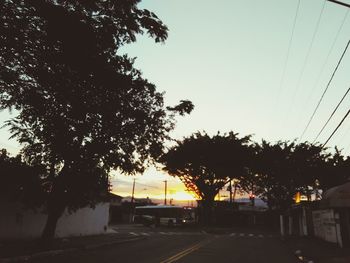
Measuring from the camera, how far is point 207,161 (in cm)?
6141

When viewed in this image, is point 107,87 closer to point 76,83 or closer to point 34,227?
point 76,83

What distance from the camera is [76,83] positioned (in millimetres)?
12406

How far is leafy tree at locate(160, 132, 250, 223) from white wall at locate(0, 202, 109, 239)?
24679 mm

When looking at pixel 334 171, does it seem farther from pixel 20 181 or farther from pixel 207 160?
pixel 20 181

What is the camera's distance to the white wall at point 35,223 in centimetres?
2611

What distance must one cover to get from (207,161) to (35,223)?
35.3 m

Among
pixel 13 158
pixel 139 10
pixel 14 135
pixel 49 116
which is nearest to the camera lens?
pixel 139 10

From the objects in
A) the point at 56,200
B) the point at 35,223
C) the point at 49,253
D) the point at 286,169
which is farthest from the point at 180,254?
the point at 286,169

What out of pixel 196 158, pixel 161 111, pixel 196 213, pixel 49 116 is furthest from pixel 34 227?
pixel 196 213

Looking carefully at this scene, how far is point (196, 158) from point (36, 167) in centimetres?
3883

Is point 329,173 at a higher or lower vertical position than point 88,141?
higher

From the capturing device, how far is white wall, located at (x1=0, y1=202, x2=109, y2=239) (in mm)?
26109

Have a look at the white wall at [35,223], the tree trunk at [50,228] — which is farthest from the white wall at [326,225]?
the white wall at [35,223]

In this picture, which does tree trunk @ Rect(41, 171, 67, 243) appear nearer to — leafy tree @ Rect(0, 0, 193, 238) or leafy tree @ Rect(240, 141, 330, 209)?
Result: leafy tree @ Rect(0, 0, 193, 238)
